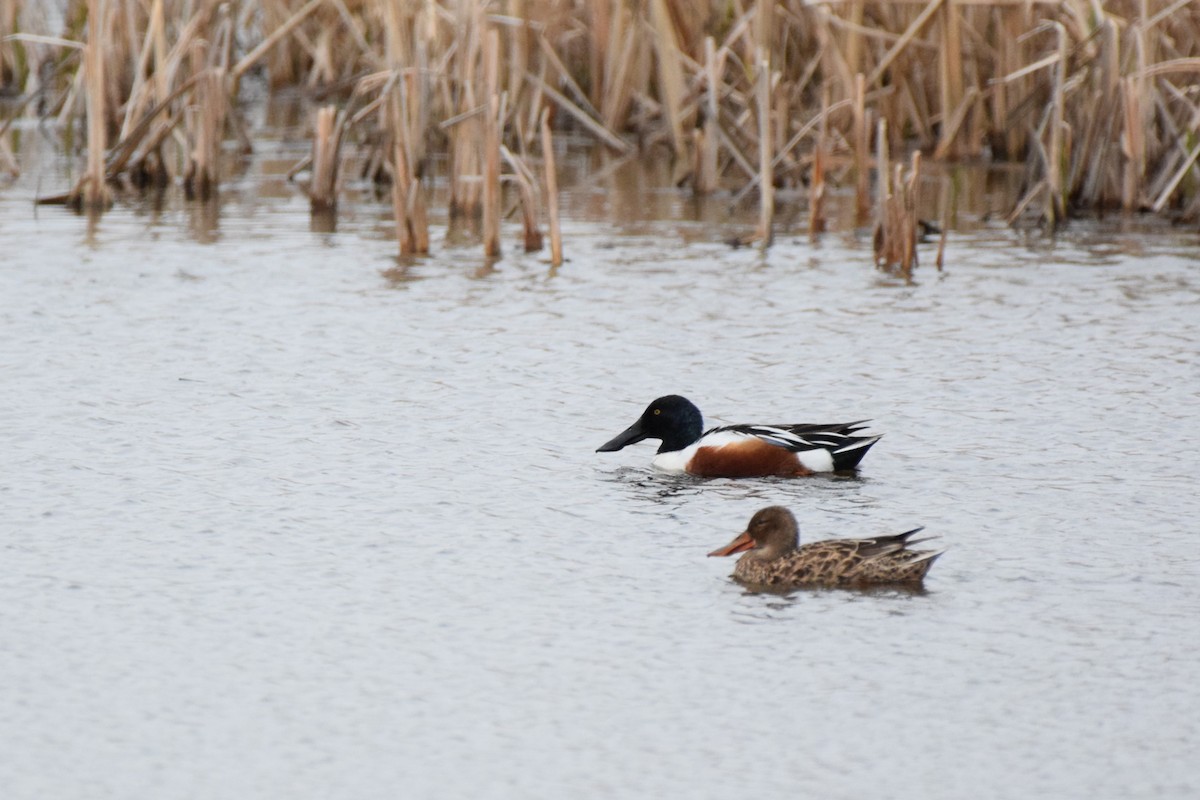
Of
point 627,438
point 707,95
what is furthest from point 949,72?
point 627,438

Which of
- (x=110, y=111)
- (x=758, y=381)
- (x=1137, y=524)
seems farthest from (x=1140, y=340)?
(x=110, y=111)

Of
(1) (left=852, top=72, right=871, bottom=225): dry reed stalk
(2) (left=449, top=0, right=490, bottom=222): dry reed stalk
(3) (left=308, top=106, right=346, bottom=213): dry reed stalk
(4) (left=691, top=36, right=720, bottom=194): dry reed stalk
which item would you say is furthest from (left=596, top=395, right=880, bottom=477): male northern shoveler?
(4) (left=691, top=36, right=720, bottom=194): dry reed stalk

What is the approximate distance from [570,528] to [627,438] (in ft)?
3.97

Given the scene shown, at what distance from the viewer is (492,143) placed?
488 inches

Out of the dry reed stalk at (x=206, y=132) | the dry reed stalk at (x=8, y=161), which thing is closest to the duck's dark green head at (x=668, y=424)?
the dry reed stalk at (x=206, y=132)

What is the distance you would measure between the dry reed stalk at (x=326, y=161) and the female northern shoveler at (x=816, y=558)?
8.32m

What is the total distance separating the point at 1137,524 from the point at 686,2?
1094 centimetres

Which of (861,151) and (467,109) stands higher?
(467,109)

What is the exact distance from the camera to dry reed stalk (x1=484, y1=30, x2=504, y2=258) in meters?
12.4

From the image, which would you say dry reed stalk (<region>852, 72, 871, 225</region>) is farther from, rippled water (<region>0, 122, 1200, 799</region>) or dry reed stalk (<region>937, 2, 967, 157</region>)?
dry reed stalk (<region>937, 2, 967, 157</region>)

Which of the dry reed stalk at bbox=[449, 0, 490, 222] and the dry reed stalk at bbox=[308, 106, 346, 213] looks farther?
the dry reed stalk at bbox=[308, 106, 346, 213]

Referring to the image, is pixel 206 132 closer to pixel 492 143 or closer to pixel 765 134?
pixel 492 143

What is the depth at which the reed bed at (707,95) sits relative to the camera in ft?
44.2

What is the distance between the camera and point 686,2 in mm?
17266
